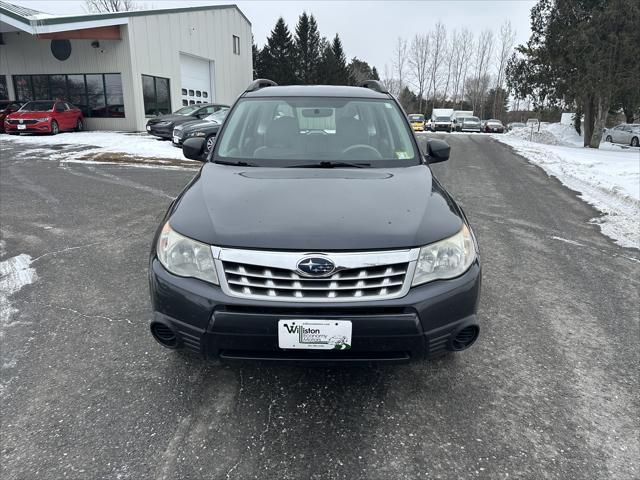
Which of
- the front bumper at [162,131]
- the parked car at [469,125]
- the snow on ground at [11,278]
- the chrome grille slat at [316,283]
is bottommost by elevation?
the parked car at [469,125]

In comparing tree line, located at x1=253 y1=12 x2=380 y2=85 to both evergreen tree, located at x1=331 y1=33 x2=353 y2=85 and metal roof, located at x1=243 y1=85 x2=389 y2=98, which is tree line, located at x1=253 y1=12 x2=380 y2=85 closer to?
evergreen tree, located at x1=331 y1=33 x2=353 y2=85

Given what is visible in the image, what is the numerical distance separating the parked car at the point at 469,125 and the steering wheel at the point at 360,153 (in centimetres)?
3760

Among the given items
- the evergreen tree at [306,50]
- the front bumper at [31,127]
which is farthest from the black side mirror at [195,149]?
the evergreen tree at [306,50]

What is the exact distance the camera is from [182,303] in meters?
2.26

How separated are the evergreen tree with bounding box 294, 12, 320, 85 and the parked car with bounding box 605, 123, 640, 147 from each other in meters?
26.4

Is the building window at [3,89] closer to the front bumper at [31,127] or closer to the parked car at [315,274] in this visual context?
the front bumper at [31,127]

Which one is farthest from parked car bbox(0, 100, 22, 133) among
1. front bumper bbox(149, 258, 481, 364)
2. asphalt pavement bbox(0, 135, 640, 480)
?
front bumper bbox(149, 258, 481, 364)

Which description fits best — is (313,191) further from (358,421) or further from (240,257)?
(358,421)

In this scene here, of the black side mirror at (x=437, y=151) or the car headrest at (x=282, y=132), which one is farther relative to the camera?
the black side mirror at (x=437, y=151)

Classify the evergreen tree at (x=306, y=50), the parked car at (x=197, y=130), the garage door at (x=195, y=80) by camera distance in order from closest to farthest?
the parked car at (x=197, y=130) < the garage door at (x=195, y=80) < the evergreen tree at (x=306, y=50)

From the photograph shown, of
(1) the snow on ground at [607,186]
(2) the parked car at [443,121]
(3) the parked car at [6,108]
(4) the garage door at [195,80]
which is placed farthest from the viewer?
(2) the parked car at [443,121]

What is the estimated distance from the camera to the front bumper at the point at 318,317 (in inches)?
84.0

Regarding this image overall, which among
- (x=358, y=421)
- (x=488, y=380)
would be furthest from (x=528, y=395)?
(x=358, y=421)

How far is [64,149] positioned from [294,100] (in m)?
13.4
